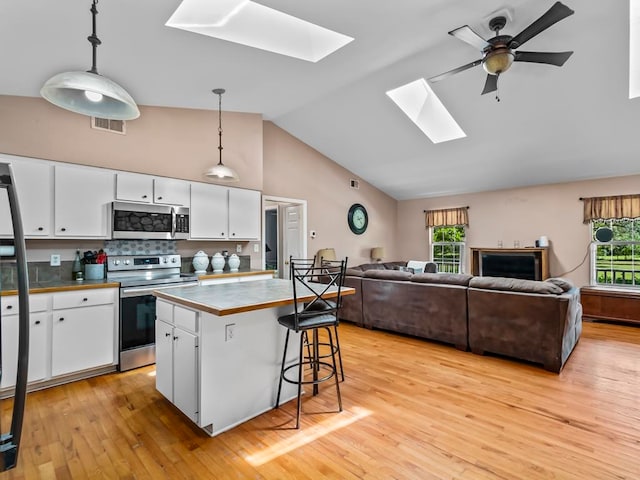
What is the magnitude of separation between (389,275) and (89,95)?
3726mm

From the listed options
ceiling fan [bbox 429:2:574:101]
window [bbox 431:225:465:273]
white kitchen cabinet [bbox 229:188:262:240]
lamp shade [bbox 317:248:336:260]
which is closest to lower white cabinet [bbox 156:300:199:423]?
white kitchen cabinet [bbox 229:188:262:240]

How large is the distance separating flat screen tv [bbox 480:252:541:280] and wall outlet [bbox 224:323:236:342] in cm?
578

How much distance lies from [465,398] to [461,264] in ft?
16.6

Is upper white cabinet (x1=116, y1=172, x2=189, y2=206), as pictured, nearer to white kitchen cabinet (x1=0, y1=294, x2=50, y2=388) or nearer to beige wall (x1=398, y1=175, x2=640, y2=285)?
white kitchen cabinet (x1=0, y1=294, x2=50, y2=388)

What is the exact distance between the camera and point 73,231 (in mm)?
3393

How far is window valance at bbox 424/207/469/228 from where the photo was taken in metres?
7.26

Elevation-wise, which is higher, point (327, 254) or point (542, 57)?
point (542, 57)

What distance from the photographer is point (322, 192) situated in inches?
260

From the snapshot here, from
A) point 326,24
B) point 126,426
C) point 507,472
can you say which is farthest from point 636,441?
point 326,24

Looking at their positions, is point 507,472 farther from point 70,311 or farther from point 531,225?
point 531,225

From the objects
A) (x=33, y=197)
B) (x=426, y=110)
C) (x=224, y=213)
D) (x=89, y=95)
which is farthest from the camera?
(x=426, y=110)

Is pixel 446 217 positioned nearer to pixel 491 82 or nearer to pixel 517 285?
pixel 517 285

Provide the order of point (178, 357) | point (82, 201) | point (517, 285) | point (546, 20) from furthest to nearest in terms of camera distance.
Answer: point (517, 285)
point (82, 201)
point (546, 20)
point (178, 357)

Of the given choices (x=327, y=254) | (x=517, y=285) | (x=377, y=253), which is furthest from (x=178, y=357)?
(x=377, y=253)
